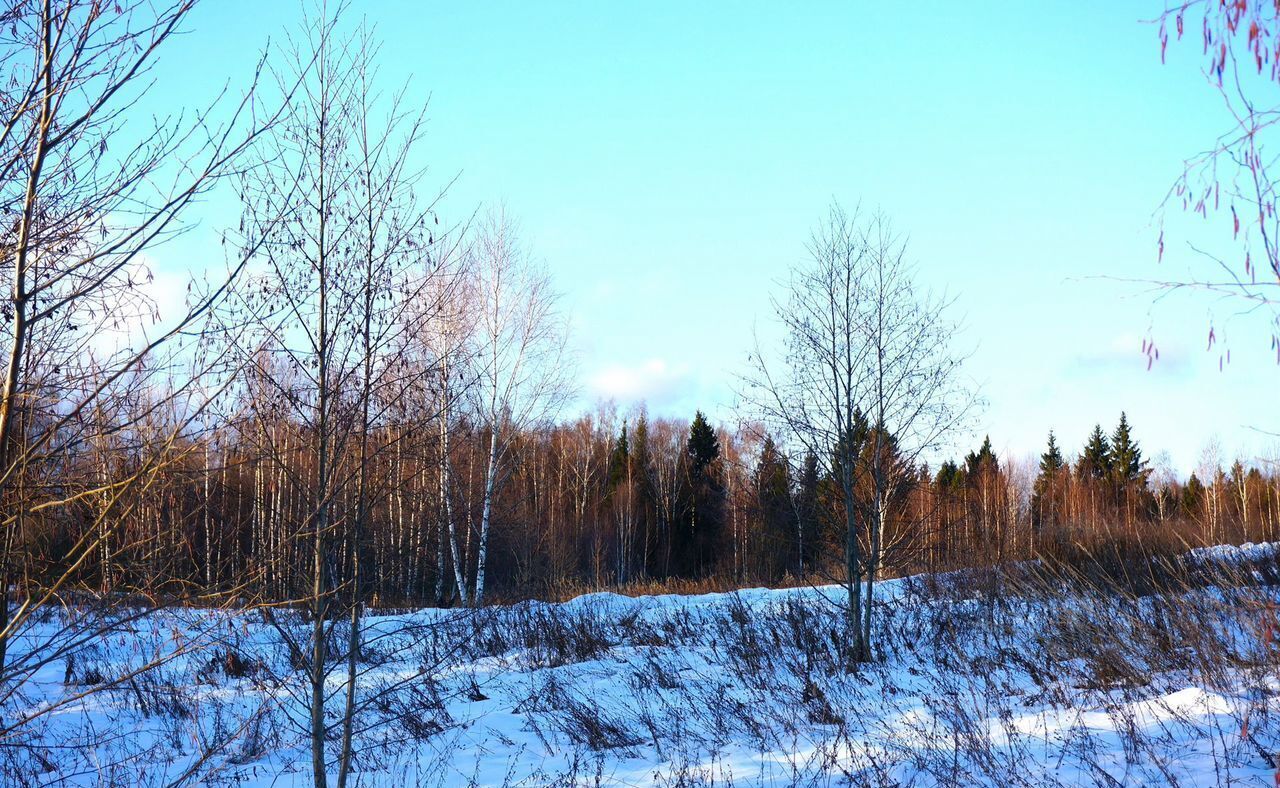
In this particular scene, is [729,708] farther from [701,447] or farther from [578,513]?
[701,447]

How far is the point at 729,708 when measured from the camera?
7848 millimetres

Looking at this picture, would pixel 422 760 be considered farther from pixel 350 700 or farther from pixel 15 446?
pixel 15 446

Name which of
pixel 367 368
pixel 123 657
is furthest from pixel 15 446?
pixel 123 657

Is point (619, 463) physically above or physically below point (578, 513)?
above

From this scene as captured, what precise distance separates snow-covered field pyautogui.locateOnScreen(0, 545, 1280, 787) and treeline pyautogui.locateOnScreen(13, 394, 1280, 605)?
0.61m

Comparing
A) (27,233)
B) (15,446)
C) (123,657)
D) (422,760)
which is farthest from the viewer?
(123,657)

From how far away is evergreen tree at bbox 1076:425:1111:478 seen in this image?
4806 cm

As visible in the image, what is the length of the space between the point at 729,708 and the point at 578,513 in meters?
30.8

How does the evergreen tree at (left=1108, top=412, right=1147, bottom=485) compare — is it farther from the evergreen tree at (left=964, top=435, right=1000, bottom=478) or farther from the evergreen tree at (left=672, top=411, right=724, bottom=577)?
the evergreen tree at (left=672, top=411, right=724, bottom=577)

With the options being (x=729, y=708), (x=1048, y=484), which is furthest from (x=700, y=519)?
(x=729, y=708)

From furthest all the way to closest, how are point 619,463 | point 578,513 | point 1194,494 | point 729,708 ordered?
point 619,463
point 1194,494
point 578,513
point 729,708

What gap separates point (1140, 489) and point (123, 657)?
44905mm

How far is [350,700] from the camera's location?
4863 mm

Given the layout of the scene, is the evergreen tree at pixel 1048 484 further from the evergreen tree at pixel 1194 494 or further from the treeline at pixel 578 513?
the evergreen tree at pixel 1194 494
